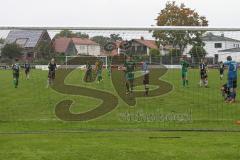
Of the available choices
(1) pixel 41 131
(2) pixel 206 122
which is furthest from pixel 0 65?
(2) pixel 206 122

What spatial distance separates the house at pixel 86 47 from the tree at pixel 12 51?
1579mm

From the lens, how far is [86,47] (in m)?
15.3

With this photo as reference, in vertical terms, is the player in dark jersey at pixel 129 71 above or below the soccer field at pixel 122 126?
above

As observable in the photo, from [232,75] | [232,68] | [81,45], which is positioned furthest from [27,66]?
[232,75]

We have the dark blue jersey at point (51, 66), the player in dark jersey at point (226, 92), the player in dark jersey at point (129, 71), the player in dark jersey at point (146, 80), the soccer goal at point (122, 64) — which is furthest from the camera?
the player in dark jersey at point (226, 92)

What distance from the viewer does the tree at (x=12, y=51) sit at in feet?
48.8

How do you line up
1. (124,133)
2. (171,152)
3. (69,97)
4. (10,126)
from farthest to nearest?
(69,97) < (10,126) < (124,133) < (171,152)

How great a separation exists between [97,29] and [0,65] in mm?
3198

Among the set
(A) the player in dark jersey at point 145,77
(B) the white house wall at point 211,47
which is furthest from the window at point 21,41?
(B) the white house wall at point 211,47

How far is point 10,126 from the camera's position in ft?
47.5

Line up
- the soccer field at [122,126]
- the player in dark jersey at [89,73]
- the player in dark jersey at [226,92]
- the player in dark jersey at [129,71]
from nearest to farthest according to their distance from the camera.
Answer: the soccer field at [122,126]
the player in dark jersey at [129,71]
the player in dark jersey at [89,73]
the player in dark jersey at [226,92]

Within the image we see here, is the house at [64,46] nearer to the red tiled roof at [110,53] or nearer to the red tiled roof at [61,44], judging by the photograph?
the red tiled roof at [61,44]

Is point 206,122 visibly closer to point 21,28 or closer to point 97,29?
point 97,29

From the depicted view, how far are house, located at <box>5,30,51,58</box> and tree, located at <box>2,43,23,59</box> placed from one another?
0.46 feet
